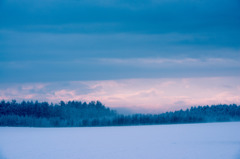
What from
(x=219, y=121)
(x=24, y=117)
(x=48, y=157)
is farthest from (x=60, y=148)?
(x=219, y=121)

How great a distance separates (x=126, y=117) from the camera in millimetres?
21594

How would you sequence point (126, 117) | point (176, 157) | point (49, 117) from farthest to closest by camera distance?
point (49, 117) < point (126, 117) < point (176, 157)

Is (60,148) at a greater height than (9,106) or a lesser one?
lesser

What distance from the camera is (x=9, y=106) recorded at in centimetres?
2403

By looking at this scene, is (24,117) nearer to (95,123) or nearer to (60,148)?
(95,123)

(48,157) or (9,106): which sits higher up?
(9,106)

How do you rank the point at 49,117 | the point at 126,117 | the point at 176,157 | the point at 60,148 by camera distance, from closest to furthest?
the point at 176,157, the point at 60,148, the point at 126,117, the point at 49,117

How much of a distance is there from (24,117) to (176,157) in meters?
16.3

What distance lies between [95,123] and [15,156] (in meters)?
13.5

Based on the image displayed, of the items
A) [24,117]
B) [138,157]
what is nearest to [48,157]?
[138,157]

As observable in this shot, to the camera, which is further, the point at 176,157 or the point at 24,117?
the point at 24,117

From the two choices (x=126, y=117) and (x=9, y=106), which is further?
(x=9, y=106)

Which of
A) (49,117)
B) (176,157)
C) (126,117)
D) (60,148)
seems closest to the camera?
(176,157)

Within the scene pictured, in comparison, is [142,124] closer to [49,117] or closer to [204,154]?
[49,117]
